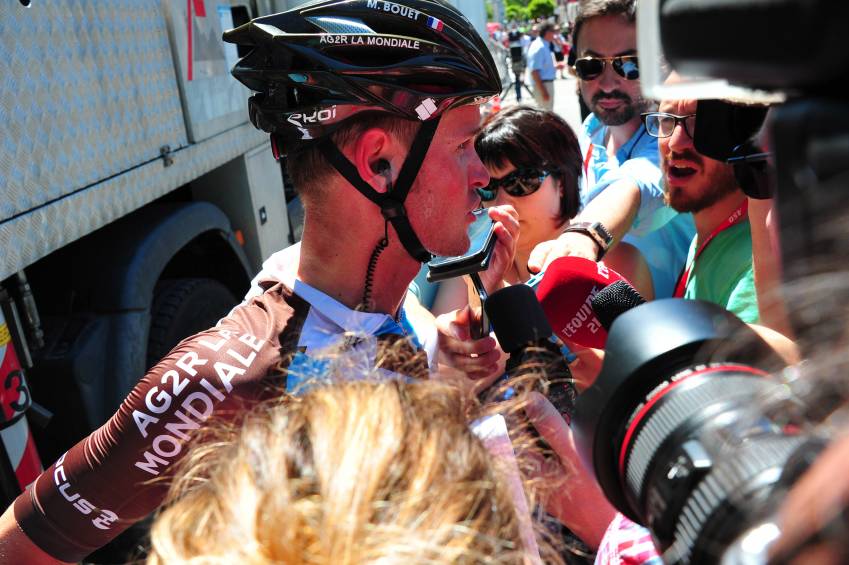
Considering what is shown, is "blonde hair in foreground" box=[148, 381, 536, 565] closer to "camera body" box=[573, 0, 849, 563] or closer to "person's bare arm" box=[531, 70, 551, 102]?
"camera body" box=[573, 0, 849, 563]

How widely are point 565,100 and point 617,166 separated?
1527 cm

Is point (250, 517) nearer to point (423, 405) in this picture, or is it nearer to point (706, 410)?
point (423, 405)

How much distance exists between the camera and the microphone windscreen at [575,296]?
174 centimetres

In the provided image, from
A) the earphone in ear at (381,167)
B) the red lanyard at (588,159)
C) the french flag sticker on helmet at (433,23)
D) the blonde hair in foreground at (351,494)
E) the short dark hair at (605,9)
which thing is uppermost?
the french flag sticker on helmet at (433,23)

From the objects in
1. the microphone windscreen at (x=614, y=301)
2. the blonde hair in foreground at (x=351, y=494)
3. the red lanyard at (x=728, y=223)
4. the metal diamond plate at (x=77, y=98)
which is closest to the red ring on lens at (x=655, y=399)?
the blonde hair in foreground at (x=351, y=494)

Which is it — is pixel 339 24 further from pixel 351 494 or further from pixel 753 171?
pixel 351 494

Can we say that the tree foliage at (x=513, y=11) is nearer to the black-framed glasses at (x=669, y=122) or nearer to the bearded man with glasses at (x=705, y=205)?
the black-framed glasses at (x=669, y=122)

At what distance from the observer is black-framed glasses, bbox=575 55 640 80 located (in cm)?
338

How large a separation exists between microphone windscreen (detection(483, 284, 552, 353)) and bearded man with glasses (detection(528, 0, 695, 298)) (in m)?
0.64

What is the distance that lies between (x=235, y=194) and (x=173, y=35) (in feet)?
3.66

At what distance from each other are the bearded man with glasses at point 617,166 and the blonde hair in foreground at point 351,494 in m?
1.29

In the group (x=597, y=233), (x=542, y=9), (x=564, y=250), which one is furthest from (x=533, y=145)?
(x=542, y=9)

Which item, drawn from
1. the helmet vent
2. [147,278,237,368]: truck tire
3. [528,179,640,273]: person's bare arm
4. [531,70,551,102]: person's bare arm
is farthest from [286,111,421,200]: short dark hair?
[531,70,551,102]: person's bare arm

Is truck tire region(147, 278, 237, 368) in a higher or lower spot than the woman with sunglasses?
lower
